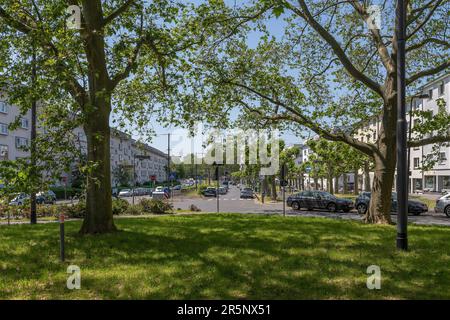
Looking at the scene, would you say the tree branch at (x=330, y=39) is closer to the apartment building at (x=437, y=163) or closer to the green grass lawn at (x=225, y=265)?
the green grass lawn at (x=225, y=265)

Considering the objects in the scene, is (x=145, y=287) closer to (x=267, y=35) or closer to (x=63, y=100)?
(x=63, y=100)

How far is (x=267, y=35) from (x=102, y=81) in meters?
7.03

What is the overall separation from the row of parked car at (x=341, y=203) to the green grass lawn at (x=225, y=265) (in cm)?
1511

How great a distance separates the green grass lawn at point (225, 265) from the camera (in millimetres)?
5148

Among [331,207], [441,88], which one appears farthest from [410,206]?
[441,88]

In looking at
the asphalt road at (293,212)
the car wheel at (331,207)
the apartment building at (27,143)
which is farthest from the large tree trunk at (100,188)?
the car wheel at (331,207)

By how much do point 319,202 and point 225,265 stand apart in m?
22.2

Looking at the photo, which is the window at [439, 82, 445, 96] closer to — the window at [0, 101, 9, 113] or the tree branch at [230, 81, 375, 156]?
the tree branch at [230, 81, 375, 156]

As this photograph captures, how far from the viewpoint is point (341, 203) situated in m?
26.7

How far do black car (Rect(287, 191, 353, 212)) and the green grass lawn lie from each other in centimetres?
1664

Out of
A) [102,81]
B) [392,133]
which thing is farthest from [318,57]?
[102,81]

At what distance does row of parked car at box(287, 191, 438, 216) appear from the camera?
23652mm

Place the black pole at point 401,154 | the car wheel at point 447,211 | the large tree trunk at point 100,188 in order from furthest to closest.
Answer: the car wheel at point 447,211, the large tree trunk at point 100,188, the black pole at point 401,154
